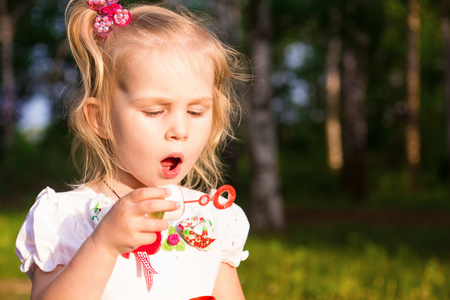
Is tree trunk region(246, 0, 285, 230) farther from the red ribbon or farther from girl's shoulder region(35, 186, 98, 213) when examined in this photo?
the red ribbon

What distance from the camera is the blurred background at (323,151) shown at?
548cm

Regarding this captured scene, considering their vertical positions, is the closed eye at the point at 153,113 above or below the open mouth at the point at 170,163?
above

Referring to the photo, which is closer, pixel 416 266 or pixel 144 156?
pixel 144 156

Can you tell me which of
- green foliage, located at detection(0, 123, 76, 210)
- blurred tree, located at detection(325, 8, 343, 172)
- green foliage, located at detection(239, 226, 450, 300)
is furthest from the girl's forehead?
blurred tree, located at detection(325, 8, 343, 172)

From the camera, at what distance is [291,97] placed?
3350cm

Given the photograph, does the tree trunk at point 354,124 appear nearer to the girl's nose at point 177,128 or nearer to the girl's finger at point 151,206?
the girl's nose at point 177,128

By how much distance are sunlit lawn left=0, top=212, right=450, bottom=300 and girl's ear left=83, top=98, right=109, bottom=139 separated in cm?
309

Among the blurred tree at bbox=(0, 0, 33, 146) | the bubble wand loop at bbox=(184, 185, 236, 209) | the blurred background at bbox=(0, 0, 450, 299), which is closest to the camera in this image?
the bubble wand loop at bbox=(184, 185, 236, 209)

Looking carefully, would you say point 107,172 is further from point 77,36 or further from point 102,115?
point 77,36

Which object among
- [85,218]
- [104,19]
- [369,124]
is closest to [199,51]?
[104,19]

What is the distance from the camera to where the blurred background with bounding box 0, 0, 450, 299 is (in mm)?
5480

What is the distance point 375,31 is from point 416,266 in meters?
5.13

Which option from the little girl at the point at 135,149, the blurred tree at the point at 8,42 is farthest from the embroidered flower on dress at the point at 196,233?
the blurred tree at the point at 8,42

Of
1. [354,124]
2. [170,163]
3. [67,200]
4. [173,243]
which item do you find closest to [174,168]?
[170,163]
